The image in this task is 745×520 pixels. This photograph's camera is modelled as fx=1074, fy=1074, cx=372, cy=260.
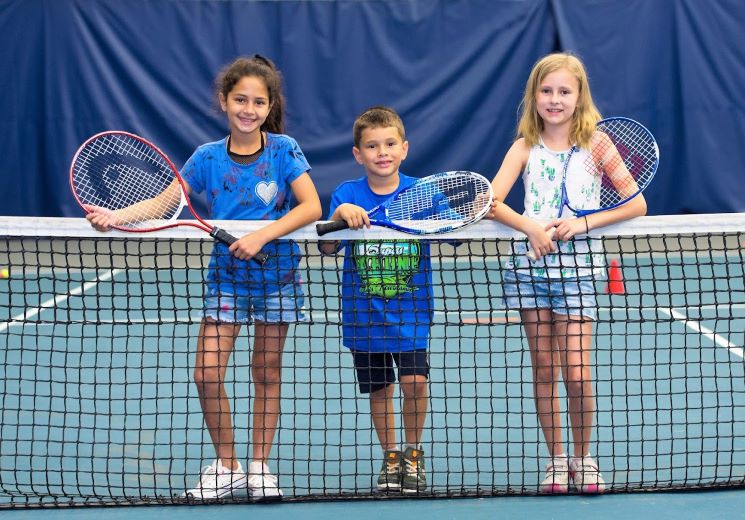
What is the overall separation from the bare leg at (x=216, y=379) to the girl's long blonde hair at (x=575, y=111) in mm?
1062

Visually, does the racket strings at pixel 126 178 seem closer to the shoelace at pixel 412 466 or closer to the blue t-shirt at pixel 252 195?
the blue t-shirt at pixel 252 195

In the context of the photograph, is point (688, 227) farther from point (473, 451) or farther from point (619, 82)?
point (619, 82)

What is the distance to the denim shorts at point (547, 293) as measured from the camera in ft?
10.2

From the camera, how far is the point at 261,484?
10.3 feet

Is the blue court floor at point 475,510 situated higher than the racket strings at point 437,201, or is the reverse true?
the racket strings at point 437,201

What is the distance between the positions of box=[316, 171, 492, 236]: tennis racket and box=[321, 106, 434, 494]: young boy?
2.4 inches

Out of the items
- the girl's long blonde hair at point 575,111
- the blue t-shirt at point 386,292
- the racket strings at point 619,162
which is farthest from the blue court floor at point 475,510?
the girl's long blonde hair at point 575,111

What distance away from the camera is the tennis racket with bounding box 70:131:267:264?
2.97 metres

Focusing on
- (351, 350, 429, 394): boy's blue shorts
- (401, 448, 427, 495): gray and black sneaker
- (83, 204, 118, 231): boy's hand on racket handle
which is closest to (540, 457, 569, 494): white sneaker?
(401, 448, 427, 495): gray and black sneaker

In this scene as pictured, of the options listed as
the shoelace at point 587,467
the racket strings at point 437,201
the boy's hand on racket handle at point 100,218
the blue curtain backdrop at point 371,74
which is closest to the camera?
the boy's hand on racket handle at point 100,218

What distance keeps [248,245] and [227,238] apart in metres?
0.06

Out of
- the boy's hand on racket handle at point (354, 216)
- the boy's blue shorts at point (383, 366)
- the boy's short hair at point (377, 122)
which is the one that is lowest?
the boy's blue shorts at point (383, 366)

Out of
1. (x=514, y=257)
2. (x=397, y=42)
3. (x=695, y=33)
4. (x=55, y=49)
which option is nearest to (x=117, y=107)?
(x=55, y=49)

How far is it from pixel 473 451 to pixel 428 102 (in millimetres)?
5333
